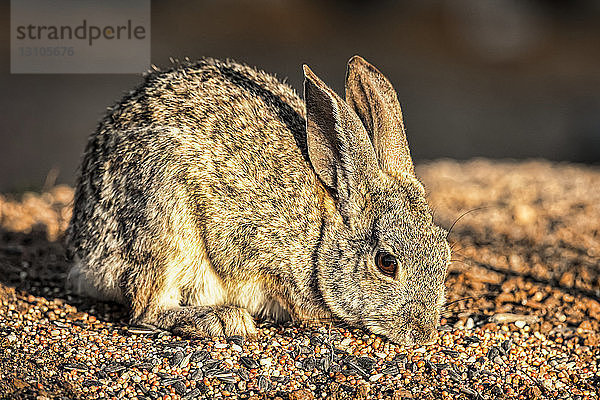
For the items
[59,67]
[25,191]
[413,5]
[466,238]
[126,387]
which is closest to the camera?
[126,387]

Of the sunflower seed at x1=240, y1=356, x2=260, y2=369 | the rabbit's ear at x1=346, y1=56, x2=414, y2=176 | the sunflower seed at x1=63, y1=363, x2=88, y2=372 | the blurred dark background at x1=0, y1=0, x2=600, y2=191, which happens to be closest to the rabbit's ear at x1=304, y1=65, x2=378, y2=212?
the rabbit's ear at x1=346, y1=56, x2=414, y2=176

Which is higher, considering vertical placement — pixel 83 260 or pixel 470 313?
pixel 83 260

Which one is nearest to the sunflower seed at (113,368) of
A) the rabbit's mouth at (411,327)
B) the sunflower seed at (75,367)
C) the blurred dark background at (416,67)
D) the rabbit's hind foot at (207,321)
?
the sunflower seed at (75,367)

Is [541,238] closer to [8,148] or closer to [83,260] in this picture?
[83,260]

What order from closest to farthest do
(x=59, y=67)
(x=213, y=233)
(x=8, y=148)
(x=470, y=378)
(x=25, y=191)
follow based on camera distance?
(x=470, y=378) → (x=213, y=233) → (x=25, y=191) → (x=8, y=148) → (x=59, y=67)

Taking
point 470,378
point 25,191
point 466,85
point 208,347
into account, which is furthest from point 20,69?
point 470,378

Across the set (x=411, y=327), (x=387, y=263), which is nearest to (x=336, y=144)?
(x=387, y=263)
